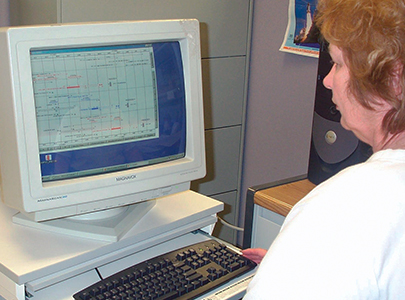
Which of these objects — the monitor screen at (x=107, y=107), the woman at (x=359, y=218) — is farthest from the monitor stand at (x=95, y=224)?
the woman at (x=359, y=218)

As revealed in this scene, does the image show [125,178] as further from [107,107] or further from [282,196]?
[282,196]

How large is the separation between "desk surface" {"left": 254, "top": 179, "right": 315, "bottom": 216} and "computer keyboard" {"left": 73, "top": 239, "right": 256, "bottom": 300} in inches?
9.1

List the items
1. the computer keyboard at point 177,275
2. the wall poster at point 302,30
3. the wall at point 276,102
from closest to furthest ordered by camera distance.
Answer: the computer keyboard at point 177,275, the wall poster at point 302,30, the wall at point 276,102

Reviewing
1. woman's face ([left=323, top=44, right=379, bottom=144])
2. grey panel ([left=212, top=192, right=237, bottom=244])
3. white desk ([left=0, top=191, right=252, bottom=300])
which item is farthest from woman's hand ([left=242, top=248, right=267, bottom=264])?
grey panel ([left=212, top=192, right=237, bottom=244])

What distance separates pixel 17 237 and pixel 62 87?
334 millimetres

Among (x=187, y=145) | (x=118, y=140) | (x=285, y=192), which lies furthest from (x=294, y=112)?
(x=118, y=140)

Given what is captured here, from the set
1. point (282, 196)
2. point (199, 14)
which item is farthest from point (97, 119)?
point (199, 14)

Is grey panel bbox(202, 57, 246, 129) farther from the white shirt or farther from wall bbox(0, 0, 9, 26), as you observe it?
the white shirt

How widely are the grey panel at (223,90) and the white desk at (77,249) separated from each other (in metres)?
0.95

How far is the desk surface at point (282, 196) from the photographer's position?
1.30 metres

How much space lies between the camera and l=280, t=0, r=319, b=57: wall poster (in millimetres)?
1951

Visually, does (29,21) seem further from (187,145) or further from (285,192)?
(285,192)

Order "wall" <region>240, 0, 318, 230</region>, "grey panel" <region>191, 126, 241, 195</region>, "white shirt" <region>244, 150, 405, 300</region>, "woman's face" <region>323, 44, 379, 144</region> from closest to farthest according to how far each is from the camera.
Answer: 1. "white shirt" <region>244, 150, 405, 300</region>
2. "woman's face" <region>323, 44, 379, 144</region>
3. "wall" <region>240, 0, 318, 230</region>
4. "grey panel" <region>191, 126, 241, 195</region>

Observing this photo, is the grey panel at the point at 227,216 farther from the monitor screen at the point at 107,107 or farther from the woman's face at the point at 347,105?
the woman's face at the point at 347,105
